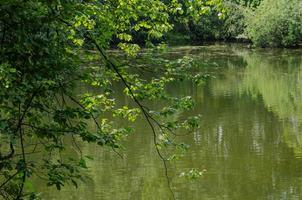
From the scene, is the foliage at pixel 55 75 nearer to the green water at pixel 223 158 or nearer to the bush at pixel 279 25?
the green water at pixel 223 158

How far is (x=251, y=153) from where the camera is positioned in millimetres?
11094

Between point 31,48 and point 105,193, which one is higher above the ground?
point 31,48

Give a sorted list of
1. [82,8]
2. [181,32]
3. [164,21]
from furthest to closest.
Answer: [181,32] < [164,21] < [82,8]

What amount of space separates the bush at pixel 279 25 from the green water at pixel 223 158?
67.6 ft

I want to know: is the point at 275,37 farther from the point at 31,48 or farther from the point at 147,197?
the point at 31,48

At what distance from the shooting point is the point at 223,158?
1072 cm

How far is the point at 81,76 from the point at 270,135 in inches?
402

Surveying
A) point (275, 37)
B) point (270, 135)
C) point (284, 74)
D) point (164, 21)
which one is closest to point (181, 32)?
point (275, 37)

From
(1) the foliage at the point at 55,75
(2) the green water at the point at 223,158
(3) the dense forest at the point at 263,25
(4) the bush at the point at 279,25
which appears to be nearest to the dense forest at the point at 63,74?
(1) the foliage at the point at 55,75

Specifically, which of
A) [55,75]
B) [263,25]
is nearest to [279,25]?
[263,25]

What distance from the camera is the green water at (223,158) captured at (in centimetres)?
864

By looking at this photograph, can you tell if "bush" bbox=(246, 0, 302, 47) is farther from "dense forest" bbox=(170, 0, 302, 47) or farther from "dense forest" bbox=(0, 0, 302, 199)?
"dense forest" bbox=(0, 0, 302, 199)

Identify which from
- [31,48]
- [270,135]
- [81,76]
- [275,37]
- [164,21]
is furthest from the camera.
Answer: [275,37]

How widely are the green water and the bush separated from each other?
20614 mm
